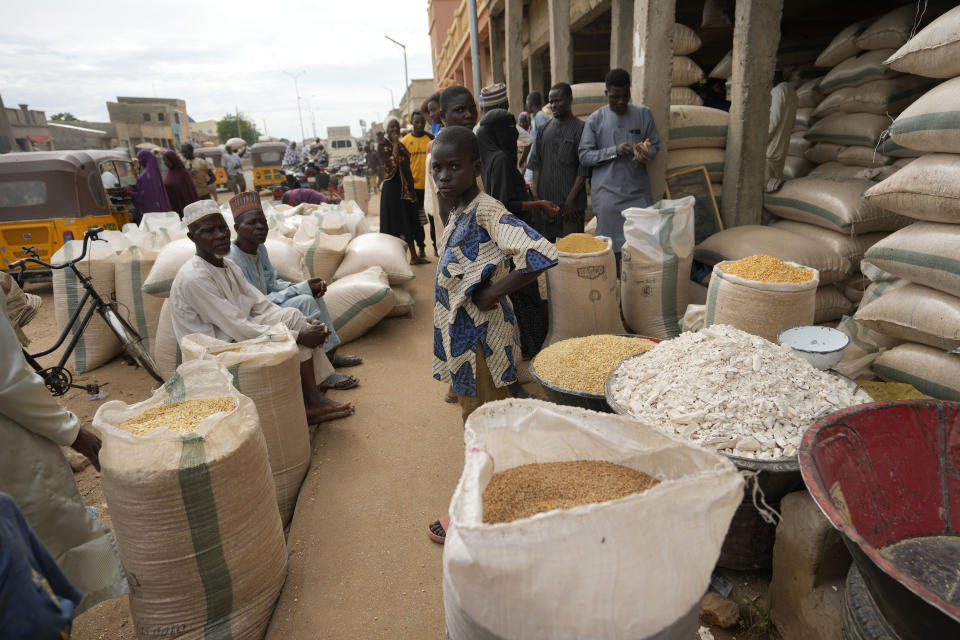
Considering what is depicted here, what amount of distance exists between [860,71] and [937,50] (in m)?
2.13

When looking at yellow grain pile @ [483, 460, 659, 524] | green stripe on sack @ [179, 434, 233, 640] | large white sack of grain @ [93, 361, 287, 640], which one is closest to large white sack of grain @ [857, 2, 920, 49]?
yellow grain pile @ [483, 460, 659, 524]

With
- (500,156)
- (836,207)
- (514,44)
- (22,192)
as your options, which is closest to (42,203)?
(22,192)

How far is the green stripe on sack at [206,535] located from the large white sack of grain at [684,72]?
194 inches

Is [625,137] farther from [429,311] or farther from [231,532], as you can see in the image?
[231,532]

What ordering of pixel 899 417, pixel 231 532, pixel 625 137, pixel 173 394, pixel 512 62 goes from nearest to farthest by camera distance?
pixel 899 417
pixel 231 532
pixel 173 394
pixel 625 137
pixel 512 62

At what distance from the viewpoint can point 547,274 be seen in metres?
3.46

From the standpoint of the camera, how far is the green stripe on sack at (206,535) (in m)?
1.62

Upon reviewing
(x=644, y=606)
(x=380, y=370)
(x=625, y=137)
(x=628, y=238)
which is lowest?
(x=380, y=370)

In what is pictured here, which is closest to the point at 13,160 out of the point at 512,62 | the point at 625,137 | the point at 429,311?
the point at 429,311

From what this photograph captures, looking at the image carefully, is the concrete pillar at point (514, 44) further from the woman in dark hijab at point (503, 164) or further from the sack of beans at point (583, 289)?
the sack of beans at point (583, 289)

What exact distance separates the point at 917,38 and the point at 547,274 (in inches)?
81.0

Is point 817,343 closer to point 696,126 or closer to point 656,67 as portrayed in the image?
point 696,126

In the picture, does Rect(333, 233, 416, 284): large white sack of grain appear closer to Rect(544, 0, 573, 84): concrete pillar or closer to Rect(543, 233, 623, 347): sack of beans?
Rect(543, 233, 623, 347): sack of beans

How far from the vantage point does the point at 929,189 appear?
2301mm
